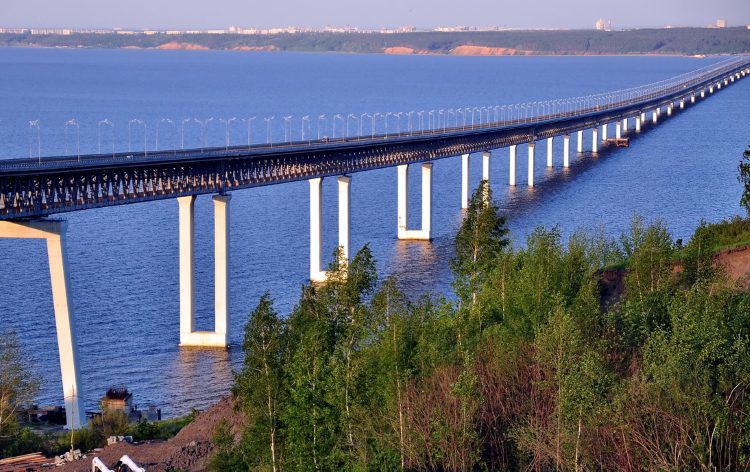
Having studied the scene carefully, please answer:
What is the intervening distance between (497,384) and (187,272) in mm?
23110

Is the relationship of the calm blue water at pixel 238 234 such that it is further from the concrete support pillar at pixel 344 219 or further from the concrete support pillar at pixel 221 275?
the concrete support pillar at pixel 344 219

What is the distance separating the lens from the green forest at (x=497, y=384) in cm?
2920

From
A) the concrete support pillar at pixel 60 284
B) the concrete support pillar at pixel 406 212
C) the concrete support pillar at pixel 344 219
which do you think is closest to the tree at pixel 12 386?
the concrete support pillar at pixel 60 284

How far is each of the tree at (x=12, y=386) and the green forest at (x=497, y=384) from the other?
8.32 meters

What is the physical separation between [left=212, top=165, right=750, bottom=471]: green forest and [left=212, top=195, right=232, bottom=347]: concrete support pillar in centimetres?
1383

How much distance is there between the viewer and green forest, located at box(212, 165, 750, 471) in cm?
2920

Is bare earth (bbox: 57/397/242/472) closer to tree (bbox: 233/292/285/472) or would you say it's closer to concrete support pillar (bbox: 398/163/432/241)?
tree (bbox: 233/292/285/472)

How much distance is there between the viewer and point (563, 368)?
3159cm

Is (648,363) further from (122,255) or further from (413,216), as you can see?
(413,216)

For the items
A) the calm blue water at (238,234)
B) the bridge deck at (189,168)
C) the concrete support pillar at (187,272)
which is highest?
the bridge deck at (189,168)

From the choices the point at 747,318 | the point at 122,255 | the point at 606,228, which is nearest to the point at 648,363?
the point at 747,318

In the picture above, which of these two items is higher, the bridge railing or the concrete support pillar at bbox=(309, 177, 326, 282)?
the bridge railing

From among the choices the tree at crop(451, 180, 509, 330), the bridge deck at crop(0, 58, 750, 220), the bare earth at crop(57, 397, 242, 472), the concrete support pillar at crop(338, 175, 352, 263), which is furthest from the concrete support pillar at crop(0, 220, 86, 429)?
the concrete support pillar at crop(338, 175, 352, 263)

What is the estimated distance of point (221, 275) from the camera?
186ft
